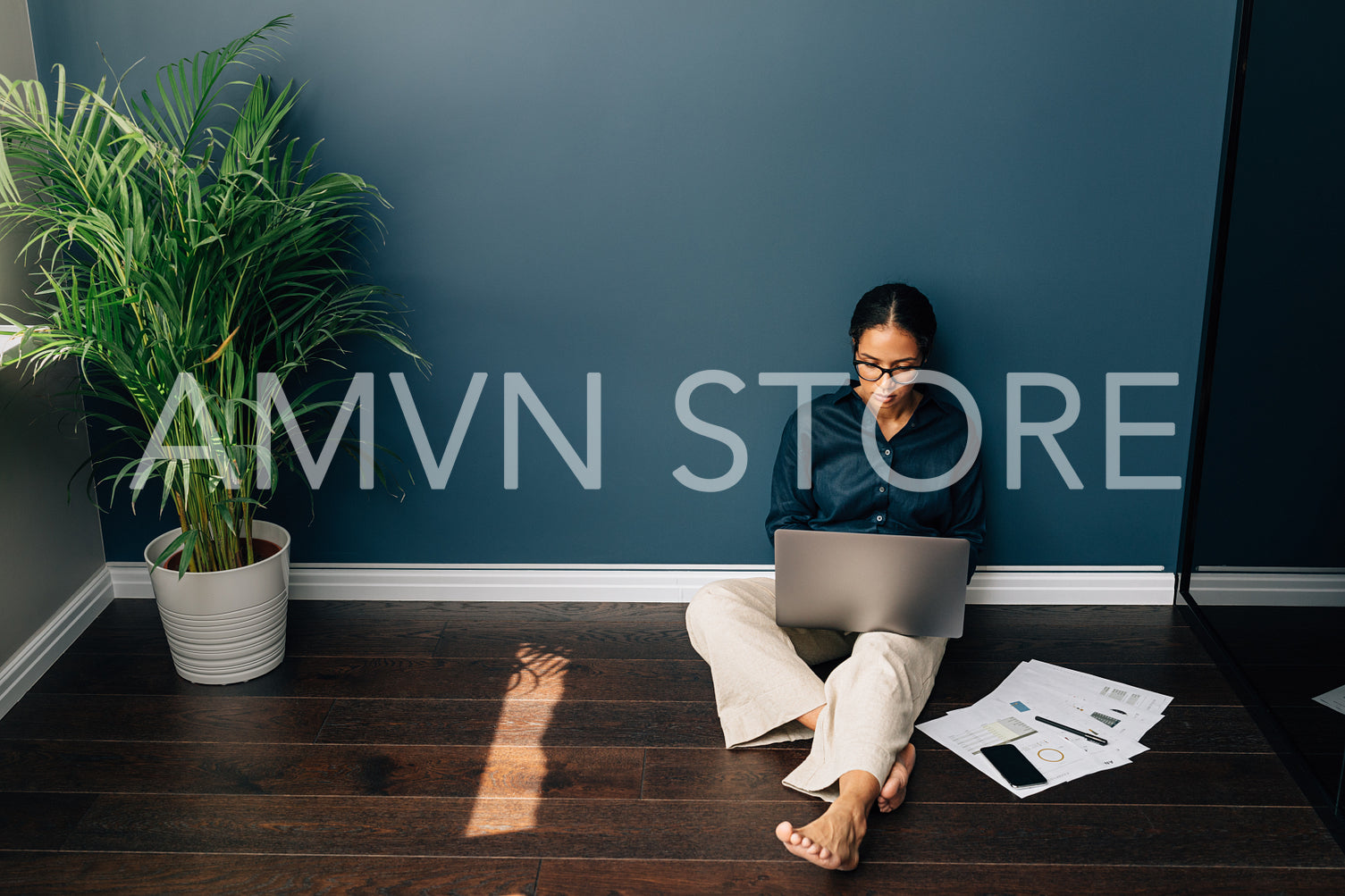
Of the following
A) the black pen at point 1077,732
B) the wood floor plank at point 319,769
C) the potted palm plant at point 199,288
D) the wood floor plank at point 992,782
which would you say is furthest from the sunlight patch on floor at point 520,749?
the black pen at point 1077,732

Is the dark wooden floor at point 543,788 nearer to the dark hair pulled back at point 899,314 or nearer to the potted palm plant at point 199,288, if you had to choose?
the potted palm plant at point 199,288

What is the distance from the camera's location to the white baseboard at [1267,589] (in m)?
2.00

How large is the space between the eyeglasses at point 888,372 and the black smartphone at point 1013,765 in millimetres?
797

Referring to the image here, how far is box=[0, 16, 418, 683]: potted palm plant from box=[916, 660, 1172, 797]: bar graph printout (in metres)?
1.43

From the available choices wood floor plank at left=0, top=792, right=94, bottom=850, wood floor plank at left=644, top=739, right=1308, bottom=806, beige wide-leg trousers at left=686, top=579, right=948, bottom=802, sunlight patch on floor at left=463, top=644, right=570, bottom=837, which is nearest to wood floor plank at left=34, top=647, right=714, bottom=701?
sunlight patch on floor at left=463, top=644, right=570, bottom=837

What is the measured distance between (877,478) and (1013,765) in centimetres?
69

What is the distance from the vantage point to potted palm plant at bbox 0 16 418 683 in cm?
200

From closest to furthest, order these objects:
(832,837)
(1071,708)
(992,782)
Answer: (832,837)
(992,782)
(1071,708)

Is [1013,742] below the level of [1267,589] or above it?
below

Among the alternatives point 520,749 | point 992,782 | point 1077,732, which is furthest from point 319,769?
point 1077,732

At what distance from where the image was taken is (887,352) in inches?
87.1

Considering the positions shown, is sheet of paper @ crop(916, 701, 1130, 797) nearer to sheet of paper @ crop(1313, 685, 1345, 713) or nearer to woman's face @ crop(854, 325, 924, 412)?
sheet of paper @ crop(1313, 685, 1345, 713)

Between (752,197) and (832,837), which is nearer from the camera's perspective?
(832,837)

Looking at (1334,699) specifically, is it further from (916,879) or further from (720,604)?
(720,604)
